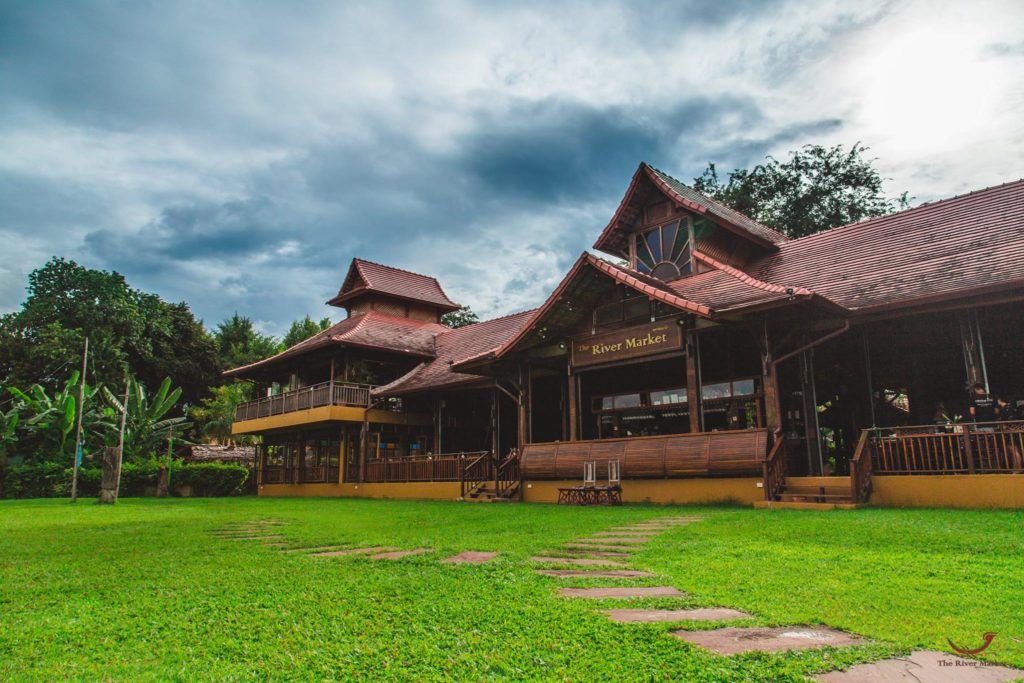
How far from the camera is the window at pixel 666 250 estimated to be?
18.4m

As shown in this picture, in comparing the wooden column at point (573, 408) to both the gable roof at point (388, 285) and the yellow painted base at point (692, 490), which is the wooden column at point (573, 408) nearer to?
the yellow painted base at point (692, 490)

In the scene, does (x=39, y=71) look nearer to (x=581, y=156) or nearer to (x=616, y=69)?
(x=616, y=69)

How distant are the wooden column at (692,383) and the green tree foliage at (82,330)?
30574 millimetres

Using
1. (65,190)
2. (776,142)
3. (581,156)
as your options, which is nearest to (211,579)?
(65,190)

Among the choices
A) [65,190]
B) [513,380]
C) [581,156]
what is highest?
[581,156]

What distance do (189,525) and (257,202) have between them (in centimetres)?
1639

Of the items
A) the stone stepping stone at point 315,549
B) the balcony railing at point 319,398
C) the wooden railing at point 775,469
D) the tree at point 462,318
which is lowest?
the stone stepping stone at point 315,549

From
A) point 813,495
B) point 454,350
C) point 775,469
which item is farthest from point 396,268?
point 813,495

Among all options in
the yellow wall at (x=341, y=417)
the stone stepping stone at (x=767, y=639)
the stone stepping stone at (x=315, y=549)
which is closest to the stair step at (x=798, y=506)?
the stone stepping stone at (x=315, y=549)

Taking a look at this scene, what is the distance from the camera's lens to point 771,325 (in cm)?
1408

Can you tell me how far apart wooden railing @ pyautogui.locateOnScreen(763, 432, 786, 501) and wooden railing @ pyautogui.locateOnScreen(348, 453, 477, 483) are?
9231 millimetres

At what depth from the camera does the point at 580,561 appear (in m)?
6.19

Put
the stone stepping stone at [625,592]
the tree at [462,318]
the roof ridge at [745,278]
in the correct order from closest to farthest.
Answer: the stone stepping stone at [625,592]
the roof ridge at [745,278]
the tree at [462,318]

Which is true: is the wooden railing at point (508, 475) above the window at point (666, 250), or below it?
below
